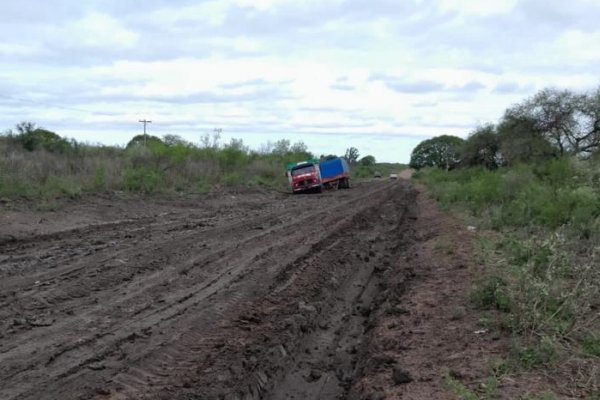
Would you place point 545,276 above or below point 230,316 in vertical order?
above

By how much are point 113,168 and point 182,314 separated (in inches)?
902

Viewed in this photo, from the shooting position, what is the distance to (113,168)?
2970 centimetres

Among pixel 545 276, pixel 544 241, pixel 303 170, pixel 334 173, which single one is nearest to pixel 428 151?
pixel 334 173

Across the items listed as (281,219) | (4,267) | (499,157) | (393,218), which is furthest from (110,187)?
(499,157)

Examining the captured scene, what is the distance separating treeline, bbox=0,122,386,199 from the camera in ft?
76.8

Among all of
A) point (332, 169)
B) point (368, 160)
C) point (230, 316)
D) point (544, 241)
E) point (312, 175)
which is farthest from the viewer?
point (368, 160)

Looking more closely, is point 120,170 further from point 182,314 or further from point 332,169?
point 182,314

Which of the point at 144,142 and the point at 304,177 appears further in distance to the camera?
the point at 144,142

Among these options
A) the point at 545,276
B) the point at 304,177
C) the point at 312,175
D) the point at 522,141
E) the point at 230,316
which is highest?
the point at 522,141

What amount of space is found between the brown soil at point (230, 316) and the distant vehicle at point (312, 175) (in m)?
25.9

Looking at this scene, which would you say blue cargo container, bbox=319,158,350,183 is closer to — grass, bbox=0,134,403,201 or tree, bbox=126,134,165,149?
grass, bbox=0,134,403,201

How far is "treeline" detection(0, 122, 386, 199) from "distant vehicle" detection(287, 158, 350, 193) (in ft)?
10.5

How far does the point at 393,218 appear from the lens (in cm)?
2403

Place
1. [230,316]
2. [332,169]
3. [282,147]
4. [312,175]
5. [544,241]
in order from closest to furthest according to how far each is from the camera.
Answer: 1. [230,316]
2. [544,241]
3. [312,175]
4. [332,169]
5. [282,147]
